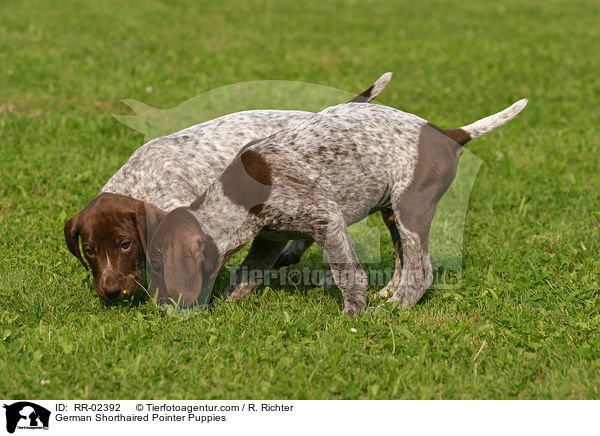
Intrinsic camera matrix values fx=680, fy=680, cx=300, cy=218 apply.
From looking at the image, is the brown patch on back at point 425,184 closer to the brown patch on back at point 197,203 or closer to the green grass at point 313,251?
the green grass at point 313,251

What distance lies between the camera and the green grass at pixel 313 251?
400 cm

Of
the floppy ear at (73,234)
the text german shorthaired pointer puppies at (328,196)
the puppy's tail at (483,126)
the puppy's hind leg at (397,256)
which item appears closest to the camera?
the text german shorthaired pointer puppies at (328,196)

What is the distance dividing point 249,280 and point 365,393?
1.73 m

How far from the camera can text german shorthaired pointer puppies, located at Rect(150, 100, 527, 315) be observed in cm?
457

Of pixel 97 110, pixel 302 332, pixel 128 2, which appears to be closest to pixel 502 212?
pixel 302 332

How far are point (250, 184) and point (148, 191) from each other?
0.93m

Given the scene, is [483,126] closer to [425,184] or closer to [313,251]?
[425,184]

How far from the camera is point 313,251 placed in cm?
657

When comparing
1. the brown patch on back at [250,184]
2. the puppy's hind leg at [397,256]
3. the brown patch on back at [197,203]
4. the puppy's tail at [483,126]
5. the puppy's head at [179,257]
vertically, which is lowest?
the puppy's hind leg at [397,256]

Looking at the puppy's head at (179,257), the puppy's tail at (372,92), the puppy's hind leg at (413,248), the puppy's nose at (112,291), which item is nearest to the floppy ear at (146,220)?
the puppy's head at (179,257)
